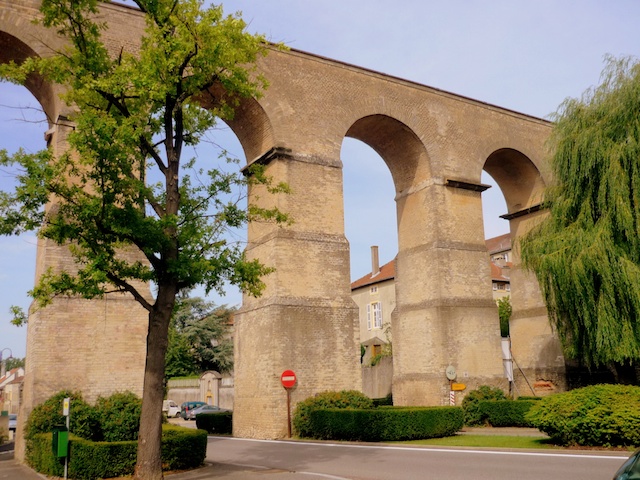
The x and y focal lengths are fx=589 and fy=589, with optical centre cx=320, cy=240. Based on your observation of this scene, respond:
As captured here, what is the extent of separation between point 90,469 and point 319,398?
323 inches

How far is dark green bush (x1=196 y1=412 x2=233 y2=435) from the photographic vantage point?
840 inches

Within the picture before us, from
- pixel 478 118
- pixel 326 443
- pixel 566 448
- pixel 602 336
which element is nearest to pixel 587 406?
pixel 566 448

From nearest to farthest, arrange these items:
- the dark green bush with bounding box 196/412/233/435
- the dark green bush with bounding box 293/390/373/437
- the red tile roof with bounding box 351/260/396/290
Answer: the dark green bush with bounding box 293/390/373/437 < the dark green bush with bounding box 196/412/233/435 < the red tile roof with bounding box 351/260/396/290

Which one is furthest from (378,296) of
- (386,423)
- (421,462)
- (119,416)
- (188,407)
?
(421,462)

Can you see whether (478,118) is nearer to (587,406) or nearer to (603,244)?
(603,244)

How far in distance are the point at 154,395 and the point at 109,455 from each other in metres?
2.10

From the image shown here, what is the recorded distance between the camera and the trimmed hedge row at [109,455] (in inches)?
428

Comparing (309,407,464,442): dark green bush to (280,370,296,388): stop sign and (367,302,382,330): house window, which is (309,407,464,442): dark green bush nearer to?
(280,370,296,388): stop sign

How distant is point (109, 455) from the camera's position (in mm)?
11000

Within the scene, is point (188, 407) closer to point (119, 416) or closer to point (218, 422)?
point (218, 422)

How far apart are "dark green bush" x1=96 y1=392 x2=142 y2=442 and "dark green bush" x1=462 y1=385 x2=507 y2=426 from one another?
11.4 metres

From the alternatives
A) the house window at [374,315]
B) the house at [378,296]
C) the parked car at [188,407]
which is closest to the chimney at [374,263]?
the house at [378,296]

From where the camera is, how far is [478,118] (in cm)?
2427

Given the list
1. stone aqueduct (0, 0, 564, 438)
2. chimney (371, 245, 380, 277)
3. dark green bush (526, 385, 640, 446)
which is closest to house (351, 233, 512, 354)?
chimney (371, 245, 380, 277)
